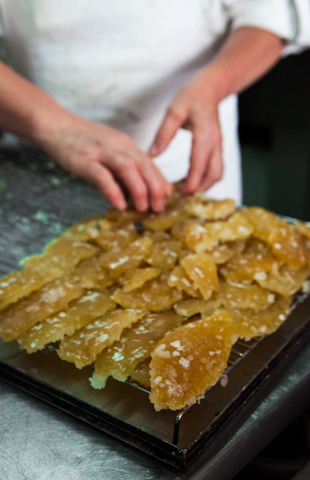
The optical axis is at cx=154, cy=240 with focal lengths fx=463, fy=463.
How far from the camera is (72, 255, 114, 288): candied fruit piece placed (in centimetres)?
99

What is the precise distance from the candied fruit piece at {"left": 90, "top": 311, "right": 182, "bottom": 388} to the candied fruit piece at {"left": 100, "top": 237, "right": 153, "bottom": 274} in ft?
0.56

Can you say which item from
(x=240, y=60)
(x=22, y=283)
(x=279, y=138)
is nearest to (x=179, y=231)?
(x=22, y=283)

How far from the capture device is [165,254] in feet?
3.50

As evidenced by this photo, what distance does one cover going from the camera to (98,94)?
1.68m

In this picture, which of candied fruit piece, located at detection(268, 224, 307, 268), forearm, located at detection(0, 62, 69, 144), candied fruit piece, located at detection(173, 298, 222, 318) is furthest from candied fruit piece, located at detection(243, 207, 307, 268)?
forearm, located at detection(0, 62, 69, 144)

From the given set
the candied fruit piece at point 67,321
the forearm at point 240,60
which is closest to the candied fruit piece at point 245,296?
the candied fruit piece at point 67,321

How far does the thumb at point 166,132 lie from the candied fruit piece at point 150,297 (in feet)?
1.61

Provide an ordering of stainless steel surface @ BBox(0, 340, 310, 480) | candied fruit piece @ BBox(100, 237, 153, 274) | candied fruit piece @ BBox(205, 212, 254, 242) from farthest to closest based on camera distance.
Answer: candied fruit piece @ BBox(205, 212, 254, 242) → candied fruit piece @ BBox(100, 237, 153, 274) → stainless steel surface @ BBox(0, 340, 310, 480)

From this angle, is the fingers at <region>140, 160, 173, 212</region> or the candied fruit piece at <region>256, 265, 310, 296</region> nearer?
the candied fruit piece at <region>256, 265, 310, 296</region>

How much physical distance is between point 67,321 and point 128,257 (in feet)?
0.80

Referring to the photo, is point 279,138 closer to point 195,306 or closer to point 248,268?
point 248,268

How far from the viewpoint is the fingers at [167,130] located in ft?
4.28

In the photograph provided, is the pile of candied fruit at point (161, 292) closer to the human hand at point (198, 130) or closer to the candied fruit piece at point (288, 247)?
the candied fruit piece at point (288, 247)

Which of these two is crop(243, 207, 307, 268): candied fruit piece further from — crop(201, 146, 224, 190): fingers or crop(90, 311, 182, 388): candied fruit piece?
crop(90, 311, 182, 388): candied fruit piece
